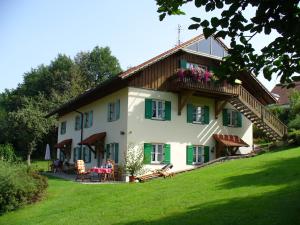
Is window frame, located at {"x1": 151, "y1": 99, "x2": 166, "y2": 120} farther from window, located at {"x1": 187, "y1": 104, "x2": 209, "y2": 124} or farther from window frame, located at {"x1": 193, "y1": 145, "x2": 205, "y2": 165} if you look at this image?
window frame, located at {"x1": 193, "y1": 145, "x2": 205, "y2": 165}

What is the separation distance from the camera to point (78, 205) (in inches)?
608

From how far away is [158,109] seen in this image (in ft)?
89.1

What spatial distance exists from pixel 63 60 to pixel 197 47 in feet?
138

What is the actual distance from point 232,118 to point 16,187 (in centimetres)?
1849

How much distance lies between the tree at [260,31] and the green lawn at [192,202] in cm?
376

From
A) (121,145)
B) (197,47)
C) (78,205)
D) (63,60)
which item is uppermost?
(63,60)

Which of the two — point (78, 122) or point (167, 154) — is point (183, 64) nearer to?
point (167, 154)

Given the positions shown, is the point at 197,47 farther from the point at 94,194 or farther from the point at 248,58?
the point at 248,58

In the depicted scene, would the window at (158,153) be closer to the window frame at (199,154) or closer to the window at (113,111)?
the window frame at (199,154)

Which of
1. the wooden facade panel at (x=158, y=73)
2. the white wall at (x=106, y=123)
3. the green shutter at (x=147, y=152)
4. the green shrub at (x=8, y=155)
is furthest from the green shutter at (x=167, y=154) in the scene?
the green shrub at (x=8, y=155)

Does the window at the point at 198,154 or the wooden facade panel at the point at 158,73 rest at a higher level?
the wooden facade panel at the point at 158,73

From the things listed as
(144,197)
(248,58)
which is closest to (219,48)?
(144,197)

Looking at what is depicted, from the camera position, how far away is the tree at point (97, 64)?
69.2 meters

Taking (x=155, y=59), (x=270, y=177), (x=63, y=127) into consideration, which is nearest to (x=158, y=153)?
(x=155, y=59)
